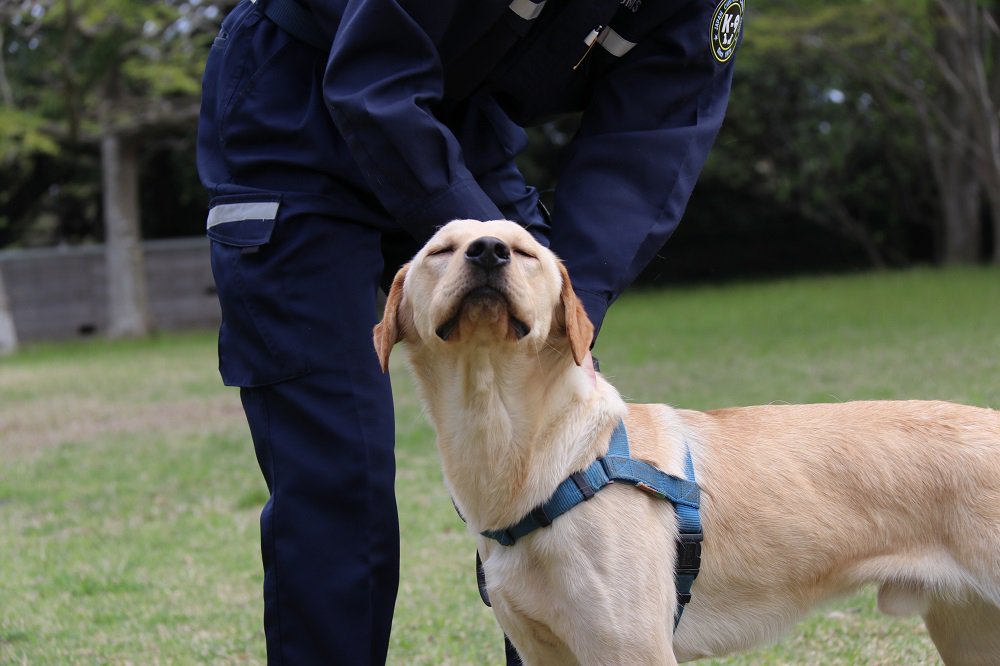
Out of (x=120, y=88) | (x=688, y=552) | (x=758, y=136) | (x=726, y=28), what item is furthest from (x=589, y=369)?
(x=758, y=136)

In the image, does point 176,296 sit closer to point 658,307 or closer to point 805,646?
point 658,307

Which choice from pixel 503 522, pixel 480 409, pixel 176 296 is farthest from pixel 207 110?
pixel 176 296

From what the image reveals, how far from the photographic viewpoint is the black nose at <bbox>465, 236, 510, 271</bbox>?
8.14 ft

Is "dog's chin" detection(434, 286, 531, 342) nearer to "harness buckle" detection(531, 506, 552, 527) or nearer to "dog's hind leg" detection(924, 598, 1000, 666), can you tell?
"harness buckle" detection(531, 506, 552, 527)

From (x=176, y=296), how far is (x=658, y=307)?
10679 mm

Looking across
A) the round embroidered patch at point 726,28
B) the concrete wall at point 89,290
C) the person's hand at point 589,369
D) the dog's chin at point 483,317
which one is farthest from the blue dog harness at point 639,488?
the concrete wall at point 89,290

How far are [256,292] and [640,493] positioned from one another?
1051 millimetres

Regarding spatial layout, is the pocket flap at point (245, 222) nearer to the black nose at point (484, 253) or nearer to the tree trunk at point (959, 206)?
the black nose at point (484, 253)

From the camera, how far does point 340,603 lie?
2791mm

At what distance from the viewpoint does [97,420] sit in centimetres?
1084

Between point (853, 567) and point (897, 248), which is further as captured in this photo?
point (897, 248)

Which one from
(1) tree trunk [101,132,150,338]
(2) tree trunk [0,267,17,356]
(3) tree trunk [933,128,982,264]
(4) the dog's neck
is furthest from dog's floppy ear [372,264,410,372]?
(3) tree trunk [933,128,982,264]

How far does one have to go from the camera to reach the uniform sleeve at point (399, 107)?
8.53 ft

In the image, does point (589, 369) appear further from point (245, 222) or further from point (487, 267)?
point (245, 222)
